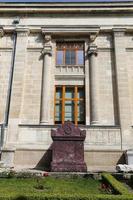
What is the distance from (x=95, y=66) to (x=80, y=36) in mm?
3061

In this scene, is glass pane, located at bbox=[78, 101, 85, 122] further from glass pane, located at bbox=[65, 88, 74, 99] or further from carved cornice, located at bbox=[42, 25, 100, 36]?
carved cornice, located at bbox=[42, 25, 100, 36]

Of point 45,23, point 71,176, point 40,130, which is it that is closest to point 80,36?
point 45,23

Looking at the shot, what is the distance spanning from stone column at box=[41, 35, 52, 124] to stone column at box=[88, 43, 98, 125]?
306cm

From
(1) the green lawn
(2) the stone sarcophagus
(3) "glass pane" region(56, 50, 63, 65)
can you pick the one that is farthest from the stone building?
(1) the green lawn

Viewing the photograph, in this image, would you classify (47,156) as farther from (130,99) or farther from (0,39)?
(0,39)

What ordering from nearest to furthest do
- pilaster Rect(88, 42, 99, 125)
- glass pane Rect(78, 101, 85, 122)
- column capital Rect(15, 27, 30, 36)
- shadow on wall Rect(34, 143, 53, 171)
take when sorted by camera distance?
shadow on wall Rect(34, 143, 53, 171) < pilaster Rect(88, 42, 99, 125) < glass pane Rect(78, 101, 85, 122) < column capital Rect(15, 27, 30, 36)

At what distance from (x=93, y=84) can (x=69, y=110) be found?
257cm

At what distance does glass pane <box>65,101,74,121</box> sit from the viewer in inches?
717

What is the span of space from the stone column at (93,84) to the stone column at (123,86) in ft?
5.16

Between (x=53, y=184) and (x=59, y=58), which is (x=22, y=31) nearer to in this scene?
(x=59, y=58)

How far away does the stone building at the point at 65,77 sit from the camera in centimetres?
1585

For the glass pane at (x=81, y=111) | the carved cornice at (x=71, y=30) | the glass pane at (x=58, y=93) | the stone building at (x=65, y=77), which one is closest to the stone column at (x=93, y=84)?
the stone building at (x=65, y=77)

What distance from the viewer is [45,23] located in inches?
798

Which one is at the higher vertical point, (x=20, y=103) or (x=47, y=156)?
(x=20, y=103)
